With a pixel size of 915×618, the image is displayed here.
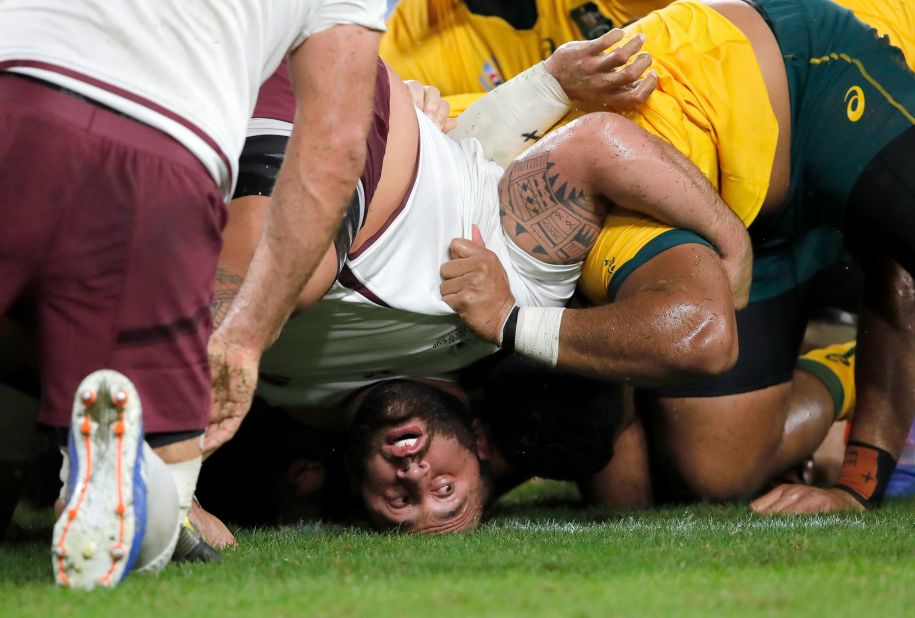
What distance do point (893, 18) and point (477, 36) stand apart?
4.16ft

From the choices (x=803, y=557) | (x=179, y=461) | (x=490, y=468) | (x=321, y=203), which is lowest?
(x=490, y=468)

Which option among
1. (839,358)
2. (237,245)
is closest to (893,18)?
(839,358)

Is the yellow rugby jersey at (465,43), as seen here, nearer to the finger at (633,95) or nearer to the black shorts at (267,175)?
the finger at (633,95)

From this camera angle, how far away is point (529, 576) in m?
1.75

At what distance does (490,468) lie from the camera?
2.85 m

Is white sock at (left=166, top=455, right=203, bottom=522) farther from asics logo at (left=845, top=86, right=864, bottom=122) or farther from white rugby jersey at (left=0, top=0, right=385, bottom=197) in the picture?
asics logo at (left=845, top=86, right=864, bottom=122)

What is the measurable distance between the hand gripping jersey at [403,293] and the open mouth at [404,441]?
0.18 meters

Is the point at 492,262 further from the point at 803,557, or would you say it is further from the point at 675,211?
the point at 803,557

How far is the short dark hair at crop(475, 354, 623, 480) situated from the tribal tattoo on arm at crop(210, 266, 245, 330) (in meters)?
0.97

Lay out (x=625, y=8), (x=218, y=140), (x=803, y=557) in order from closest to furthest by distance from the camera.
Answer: (x=218, y=140) < (x=803, y=557) < (x=625, y=8)

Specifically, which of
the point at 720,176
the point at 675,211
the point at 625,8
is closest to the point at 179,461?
the point at 675,211

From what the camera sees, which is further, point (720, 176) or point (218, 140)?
point (720, 176)

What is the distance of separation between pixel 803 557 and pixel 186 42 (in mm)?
1183

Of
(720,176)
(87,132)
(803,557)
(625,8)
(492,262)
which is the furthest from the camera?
(625,8)
